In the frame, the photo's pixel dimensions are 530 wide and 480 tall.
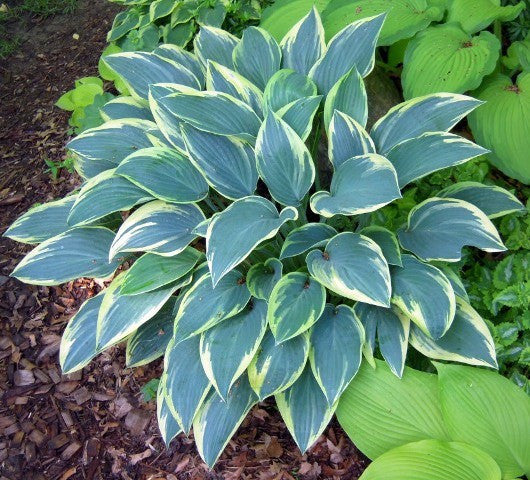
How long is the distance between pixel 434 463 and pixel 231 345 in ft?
2.28

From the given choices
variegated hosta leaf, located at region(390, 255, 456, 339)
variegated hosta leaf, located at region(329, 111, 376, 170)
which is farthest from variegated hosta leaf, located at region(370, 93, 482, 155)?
variegated hosta leaf, located at region(390, 255, 456, 339)

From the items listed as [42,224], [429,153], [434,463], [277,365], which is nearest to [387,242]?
[429,153]

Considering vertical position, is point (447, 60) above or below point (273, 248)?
above

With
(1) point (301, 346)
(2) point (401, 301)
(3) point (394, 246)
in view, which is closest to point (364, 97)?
(3) point (394, 246)

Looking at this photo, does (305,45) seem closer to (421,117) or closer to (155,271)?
(421,117)

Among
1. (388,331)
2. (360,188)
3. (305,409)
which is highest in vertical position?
(360,188)

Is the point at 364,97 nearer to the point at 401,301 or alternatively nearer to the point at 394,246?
the point at 394,246

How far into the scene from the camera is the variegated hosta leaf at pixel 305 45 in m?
2.16

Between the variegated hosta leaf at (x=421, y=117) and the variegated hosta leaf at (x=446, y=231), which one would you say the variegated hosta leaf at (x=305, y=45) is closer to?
the variegated hosta leaf at (x=421, y=117)

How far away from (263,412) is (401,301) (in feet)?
2.42

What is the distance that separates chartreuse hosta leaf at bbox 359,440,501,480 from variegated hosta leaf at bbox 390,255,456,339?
33 cm

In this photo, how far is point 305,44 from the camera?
2.17m

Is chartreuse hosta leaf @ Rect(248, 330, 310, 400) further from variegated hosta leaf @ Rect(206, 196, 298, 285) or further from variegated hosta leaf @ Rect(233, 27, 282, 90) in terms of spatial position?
variegated hosta leaf @ Rect(233, 27, 282, 90)

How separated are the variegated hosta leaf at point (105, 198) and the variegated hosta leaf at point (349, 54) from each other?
78 cm
